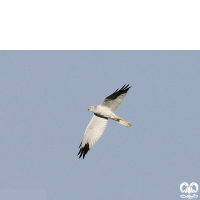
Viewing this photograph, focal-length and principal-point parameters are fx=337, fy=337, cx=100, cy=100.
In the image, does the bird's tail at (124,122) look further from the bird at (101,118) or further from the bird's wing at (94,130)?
the bird's wing at (94,130)

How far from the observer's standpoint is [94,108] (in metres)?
11.8

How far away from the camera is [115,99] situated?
11648mm

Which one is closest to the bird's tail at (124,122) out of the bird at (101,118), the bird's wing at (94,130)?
the bird at (101,118)

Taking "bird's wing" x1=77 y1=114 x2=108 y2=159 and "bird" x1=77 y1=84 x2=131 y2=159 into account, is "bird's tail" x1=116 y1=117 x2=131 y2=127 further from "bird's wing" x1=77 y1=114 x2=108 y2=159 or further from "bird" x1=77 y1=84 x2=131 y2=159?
"bird's wing" x1=77 y1=114 x2=108 y2=159

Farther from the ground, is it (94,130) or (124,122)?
(124,122)

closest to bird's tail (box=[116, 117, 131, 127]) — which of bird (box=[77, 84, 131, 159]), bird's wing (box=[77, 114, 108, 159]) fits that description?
bird (box=[77, 84, 131, 159])

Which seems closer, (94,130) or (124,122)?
(124,122)

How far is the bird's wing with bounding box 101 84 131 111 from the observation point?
1150 centimetres

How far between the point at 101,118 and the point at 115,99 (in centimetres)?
103

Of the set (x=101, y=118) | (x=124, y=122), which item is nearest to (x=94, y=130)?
(x=101, y=118)

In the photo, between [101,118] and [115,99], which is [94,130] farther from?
[115,99]
